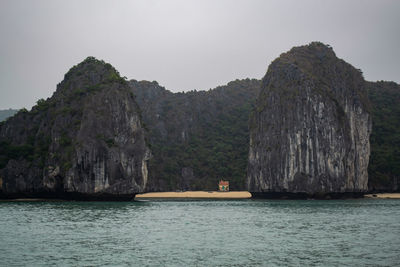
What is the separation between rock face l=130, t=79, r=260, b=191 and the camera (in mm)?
156250

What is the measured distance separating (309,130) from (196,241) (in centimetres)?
7395

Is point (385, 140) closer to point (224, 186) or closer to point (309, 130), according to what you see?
point (309, 130)

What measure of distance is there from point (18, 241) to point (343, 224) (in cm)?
3021

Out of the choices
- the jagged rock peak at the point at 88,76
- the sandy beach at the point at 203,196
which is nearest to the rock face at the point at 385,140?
the sandy beach at the point at 203,196

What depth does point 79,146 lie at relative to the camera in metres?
83.1

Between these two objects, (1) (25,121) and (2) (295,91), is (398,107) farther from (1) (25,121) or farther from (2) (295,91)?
(1) (25,121)

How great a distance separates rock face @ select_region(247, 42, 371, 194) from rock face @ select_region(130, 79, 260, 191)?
1572 inches

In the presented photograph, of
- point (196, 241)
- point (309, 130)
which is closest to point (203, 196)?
point (309, 130)

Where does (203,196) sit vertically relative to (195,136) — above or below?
below

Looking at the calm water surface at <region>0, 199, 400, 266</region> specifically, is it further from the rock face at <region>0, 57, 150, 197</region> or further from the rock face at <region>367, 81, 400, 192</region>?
the rock face at <region>367, 81, 400, 192</region>

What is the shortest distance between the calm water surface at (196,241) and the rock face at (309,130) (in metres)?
51.2

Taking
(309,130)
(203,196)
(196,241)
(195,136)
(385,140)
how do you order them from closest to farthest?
(196,241) < (309,130) < (203,196) < (385,140) < (195,136)

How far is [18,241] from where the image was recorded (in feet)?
109

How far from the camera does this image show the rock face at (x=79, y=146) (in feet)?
273
